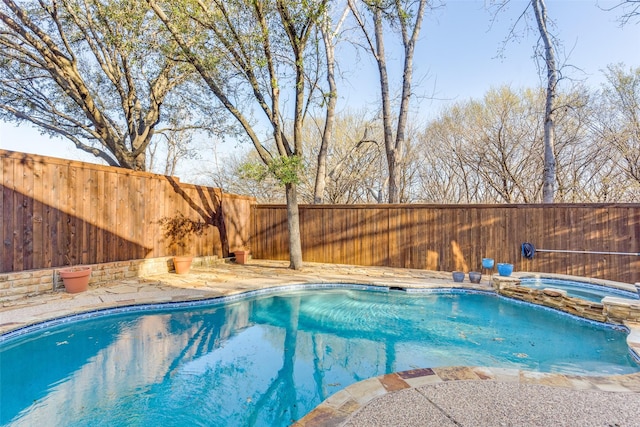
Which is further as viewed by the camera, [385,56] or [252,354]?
[385,56]

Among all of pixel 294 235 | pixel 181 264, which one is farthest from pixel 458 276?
pixel 181 264

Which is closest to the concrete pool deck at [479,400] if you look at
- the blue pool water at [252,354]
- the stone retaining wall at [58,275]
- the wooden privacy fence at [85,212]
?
the blue pool water at [252,354]

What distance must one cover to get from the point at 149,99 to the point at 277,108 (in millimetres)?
5166

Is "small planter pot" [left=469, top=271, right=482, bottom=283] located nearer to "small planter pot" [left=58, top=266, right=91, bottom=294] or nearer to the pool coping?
the pool coping

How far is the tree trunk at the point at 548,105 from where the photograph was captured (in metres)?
7.87

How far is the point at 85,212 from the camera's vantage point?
18.6 feet

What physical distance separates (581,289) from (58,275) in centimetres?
910

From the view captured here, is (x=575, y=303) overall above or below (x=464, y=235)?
below

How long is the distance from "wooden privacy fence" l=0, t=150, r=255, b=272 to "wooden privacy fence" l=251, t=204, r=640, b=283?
280 centimetres

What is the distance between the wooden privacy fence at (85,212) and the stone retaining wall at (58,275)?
0.44ft

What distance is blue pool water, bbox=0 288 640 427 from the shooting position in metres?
2.53

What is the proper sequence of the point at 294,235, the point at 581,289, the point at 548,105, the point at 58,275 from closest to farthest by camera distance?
1. the point at 58,275
2. the point at 581,289
3. the point at 294,235
4. the point at 548,105

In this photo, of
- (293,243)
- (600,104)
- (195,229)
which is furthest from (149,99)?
(600,104)

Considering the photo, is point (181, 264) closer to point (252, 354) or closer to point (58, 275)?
point (58, 275)
